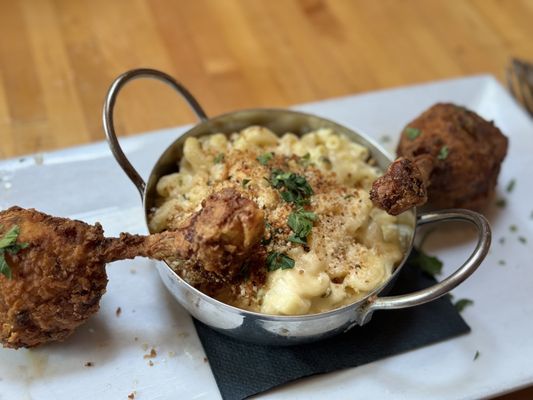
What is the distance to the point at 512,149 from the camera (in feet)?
9.73

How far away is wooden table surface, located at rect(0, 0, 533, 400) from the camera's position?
3055 mm

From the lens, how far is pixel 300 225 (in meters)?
2.04

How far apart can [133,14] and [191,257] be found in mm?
2206

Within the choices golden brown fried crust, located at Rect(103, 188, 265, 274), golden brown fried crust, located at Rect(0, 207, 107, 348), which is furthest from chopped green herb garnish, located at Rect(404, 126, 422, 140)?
golden brown fried crust, located at Rect(0, 207, 107, 348)

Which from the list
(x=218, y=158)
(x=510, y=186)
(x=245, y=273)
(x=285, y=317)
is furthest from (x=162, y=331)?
(x=510, y=186)

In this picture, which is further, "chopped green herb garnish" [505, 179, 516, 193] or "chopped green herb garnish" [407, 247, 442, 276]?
"chopped green herb garnish" [505, 179, 516, 193]

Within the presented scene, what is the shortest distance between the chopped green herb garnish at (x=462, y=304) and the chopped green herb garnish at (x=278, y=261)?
78 cm

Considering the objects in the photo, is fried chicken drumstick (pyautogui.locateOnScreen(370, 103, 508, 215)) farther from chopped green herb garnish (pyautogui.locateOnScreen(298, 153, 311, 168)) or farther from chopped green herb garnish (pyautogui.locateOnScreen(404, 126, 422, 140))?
chopped green herb garnish (pyautogui.locateOnScreen(298, 153, 311, 168))

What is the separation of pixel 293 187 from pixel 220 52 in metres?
1.56

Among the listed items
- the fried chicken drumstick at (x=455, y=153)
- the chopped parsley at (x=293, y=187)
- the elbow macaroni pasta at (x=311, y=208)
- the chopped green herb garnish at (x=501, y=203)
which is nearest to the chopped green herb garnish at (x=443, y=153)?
the fried chicken drumstick at (x=455, y=153)

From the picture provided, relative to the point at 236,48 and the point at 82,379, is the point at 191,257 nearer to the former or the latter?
the point at 82,379

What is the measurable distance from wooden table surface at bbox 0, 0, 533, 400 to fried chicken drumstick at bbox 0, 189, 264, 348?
111 centimetres

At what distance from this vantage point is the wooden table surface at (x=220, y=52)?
120 inches

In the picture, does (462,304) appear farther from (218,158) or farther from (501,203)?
(218,158)
